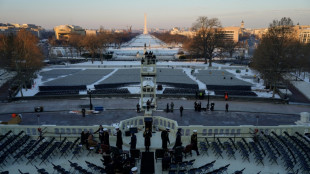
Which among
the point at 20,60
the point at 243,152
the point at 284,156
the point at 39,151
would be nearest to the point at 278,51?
the point at 284,156

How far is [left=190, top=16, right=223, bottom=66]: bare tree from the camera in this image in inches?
2297

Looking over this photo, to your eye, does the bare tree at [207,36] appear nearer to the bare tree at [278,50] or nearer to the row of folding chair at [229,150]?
the bare tree at [278,50]

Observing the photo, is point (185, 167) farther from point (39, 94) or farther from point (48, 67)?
point (48, 67)

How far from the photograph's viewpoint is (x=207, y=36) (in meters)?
57.9

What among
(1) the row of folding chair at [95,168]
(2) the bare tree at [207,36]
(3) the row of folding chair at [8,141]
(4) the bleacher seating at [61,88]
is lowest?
(1) the row of folding chair at [95,168]

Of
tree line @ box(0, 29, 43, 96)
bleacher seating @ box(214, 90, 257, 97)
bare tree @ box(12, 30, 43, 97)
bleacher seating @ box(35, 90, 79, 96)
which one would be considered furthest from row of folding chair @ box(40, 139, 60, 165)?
bleacher seating @ box(214, 90, 257, 97)

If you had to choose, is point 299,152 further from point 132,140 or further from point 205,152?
point 132,140

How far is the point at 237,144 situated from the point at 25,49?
35280 mm

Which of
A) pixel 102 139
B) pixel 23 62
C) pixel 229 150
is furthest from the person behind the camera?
pixel 23 62

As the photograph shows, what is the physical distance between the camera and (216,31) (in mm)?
59969

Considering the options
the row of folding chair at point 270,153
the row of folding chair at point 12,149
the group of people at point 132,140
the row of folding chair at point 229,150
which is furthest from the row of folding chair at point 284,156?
the row of folding chair at point 12,149

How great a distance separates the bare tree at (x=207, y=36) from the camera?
5834 centimetres

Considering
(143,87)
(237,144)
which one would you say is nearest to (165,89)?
(143,87)

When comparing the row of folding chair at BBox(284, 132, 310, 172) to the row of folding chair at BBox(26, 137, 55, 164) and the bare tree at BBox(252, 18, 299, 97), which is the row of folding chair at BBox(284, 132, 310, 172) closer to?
the row of folding chair at BBox(26, 137, 55, 164)
